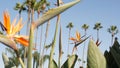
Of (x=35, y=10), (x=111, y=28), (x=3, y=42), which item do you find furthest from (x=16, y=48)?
(x=111, y=28)

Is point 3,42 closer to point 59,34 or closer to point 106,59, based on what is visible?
point 59,34

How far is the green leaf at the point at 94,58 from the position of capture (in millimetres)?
1619

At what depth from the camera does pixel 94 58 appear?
1.65 meters

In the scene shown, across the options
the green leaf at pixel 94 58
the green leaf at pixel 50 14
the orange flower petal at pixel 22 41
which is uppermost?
the green leaf at pixel 50 14

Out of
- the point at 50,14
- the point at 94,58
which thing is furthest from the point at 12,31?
the point at 94,58

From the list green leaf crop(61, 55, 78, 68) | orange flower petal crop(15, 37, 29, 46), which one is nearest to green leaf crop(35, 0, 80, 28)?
orange flower petal crop(15, 37, 29, 46)

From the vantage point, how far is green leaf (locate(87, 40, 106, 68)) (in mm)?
1619

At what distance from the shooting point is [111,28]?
34.9 metres

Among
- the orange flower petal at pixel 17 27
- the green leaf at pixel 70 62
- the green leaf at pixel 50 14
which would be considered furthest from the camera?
the green leaf at pixel 70 62

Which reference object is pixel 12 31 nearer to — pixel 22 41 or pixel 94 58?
pixel 22 41

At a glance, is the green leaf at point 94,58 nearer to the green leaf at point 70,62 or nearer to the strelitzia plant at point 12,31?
the green leaf at point 70,62

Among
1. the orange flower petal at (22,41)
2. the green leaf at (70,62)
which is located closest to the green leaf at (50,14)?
the orange flower petal at (22,41)

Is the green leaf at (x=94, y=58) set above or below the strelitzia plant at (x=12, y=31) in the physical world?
below

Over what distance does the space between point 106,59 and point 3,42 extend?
0.74m
